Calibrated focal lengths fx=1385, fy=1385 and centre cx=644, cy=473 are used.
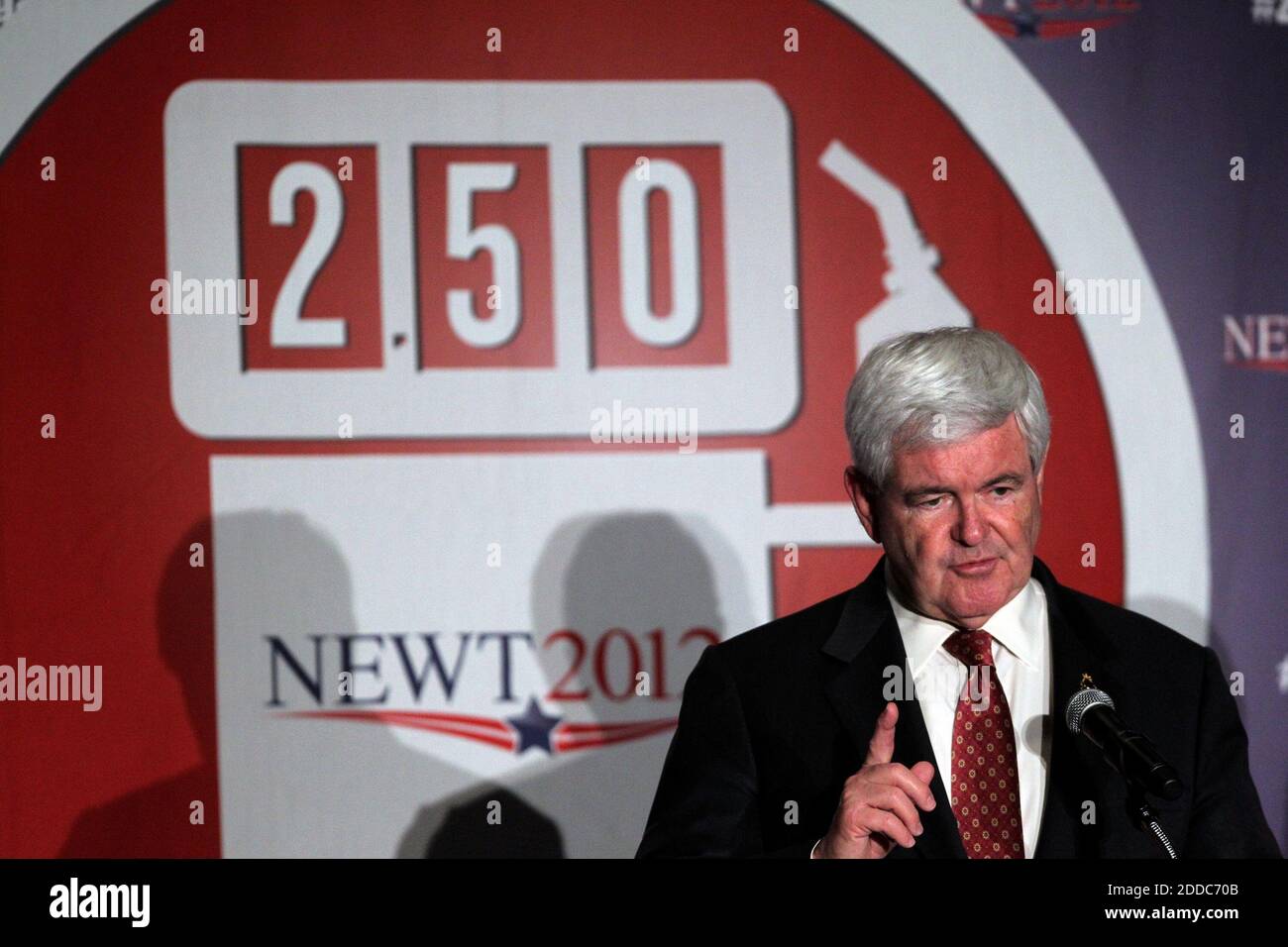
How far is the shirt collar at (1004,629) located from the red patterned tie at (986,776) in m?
0.07

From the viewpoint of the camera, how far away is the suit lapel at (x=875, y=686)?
6.04 feet

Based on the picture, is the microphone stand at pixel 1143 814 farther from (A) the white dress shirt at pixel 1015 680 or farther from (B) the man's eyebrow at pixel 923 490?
(B) the man's eyebrow at pixel 923 490

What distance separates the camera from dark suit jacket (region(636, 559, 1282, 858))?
1.84m

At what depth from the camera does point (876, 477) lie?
205 cm

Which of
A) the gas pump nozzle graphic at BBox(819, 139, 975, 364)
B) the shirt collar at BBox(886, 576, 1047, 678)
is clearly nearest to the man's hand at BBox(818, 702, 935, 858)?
the shirt collar at BBox(886, 576, 1047, 678)

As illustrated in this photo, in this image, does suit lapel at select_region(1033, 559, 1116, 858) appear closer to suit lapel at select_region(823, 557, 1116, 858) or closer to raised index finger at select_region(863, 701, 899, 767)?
suit lapel at select_region(823, 557, 1116, 858)

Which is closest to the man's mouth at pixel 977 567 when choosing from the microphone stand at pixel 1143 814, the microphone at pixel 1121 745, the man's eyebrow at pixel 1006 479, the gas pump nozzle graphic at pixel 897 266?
the man's eyebrow at pixel 1006 479

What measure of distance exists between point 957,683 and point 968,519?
0.24 meters

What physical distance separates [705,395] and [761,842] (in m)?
1.57

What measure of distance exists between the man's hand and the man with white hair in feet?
0.61

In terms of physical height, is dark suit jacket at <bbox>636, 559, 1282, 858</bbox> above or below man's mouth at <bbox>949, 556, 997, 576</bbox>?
below

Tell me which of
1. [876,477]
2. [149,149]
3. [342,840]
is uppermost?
[149,149]
